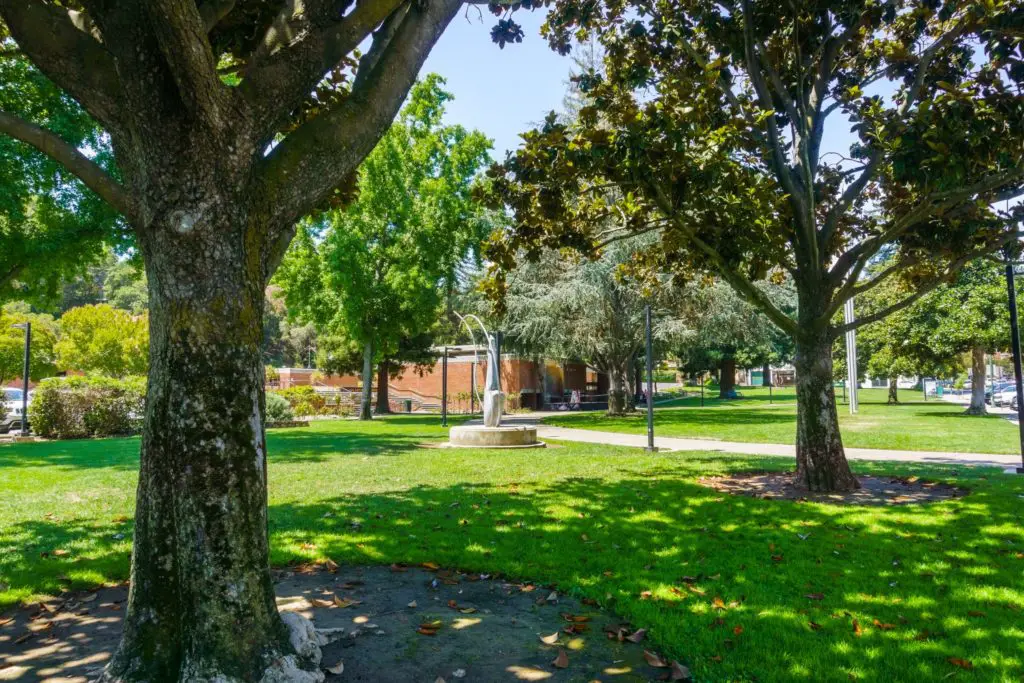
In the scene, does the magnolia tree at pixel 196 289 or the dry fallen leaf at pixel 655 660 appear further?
the dry fallen leaf at pixel 655 660

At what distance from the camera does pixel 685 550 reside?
18.9ft

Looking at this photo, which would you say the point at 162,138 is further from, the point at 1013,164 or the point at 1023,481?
the point at 1023,481

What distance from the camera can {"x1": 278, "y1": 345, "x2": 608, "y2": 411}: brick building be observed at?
38375mm

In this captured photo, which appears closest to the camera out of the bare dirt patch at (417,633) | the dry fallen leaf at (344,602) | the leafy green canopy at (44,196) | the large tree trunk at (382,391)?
the bare dirt patch at (417,633)

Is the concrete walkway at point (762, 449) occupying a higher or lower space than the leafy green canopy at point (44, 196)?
lower

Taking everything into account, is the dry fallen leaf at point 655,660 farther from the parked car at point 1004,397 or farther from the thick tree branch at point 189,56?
the parked car at point 1004,397

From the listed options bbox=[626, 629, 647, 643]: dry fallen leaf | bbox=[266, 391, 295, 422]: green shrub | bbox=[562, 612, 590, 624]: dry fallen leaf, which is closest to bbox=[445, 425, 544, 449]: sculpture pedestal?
bbox=[266, 391, 295, 422]: green shrub

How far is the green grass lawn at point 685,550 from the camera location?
12.3ft

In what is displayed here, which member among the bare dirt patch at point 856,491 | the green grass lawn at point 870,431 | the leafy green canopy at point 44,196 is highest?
the leafy green canopy at point 44,196

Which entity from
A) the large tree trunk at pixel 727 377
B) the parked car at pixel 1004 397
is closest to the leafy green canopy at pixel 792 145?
the parked car at pixel 1004 397

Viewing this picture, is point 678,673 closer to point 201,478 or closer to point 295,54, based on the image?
point 201,478

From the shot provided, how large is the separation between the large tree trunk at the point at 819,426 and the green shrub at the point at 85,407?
15903 mm

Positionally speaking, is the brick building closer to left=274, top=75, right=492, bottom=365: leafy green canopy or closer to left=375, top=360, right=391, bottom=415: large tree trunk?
left=375, top=360, right=391, bottom=415: large tree trunk

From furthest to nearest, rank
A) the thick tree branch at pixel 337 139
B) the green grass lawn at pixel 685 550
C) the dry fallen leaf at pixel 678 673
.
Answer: the green grass lawn at pixel 685 550 < the thick tree branch at pixel 337 139 < the dry fallen leaf at pixel 678 673
